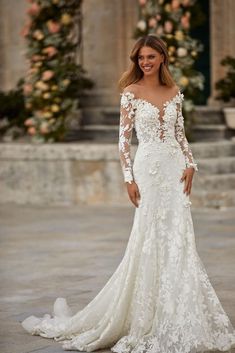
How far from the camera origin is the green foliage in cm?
1581

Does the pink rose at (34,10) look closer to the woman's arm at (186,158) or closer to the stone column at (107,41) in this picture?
the stone column at (107,41)

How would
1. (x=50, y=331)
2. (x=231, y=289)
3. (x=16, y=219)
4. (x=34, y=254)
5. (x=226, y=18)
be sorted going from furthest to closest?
(x=226, y=18) → (x=16, y=219) → (x=34, y=254) → (x=231, y=289) → (x=50, y=331)

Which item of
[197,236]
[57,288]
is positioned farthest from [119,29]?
[57,288]

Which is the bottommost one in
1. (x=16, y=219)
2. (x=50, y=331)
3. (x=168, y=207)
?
(x=16, y=219)

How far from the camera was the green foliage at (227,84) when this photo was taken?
15.8 m

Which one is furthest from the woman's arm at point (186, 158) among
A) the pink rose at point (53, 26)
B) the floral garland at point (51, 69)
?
the pink rose at point (53, 26)

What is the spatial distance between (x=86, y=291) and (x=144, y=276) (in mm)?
2032

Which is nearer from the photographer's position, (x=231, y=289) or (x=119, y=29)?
(x=231, y=289)

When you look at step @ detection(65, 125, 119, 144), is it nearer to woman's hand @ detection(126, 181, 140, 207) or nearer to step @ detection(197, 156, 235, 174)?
step @ detection(197, 156, 235, 174)

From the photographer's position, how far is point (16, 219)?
1437 centimetres

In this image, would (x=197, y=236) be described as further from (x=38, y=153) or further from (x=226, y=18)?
(x=226, y=18)

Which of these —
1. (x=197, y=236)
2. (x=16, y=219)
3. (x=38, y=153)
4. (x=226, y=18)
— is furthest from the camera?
(x=226, y=18)

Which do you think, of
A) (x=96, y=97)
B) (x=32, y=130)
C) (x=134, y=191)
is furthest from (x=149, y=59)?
(x=96, y=97)

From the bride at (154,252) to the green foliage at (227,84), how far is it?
8501mm
